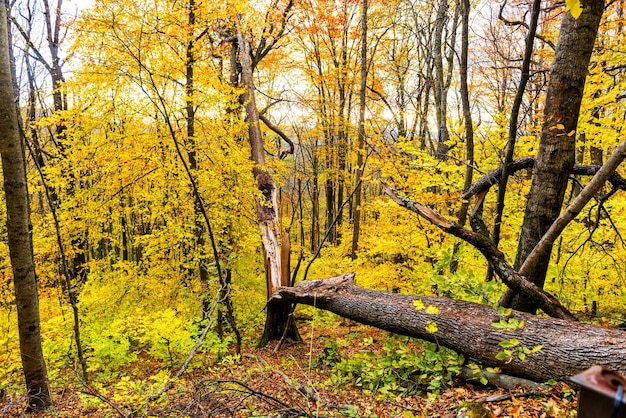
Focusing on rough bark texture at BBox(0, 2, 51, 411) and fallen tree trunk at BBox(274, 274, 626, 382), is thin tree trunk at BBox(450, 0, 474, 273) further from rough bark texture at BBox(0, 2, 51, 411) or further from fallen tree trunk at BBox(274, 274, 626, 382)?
rough bark texture at BBox(0, 2, 51, 411)

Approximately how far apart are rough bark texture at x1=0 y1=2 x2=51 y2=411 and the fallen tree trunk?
4138 millimetres

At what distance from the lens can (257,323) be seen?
9438 mm

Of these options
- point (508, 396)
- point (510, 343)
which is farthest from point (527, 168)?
point (508, 396)

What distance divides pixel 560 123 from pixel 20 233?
637 cm

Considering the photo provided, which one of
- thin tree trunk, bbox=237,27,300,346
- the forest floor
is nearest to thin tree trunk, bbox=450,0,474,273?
the forest floor

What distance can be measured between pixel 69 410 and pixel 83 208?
4.55 metres

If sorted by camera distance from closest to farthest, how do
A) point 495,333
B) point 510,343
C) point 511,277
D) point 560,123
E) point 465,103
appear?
point 510,343 < point 495,333 < point 560,123 < point 511,277 < point 465,103

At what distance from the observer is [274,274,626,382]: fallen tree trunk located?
3.04 metres

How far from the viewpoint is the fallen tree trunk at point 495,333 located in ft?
9.99

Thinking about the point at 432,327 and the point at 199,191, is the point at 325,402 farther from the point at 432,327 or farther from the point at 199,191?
the point at 199,191

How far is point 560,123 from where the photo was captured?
150 inches

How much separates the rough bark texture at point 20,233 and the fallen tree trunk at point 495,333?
163 inches

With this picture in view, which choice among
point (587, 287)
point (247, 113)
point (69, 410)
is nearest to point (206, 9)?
point (247, 113)

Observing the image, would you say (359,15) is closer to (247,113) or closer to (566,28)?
(247,113)
